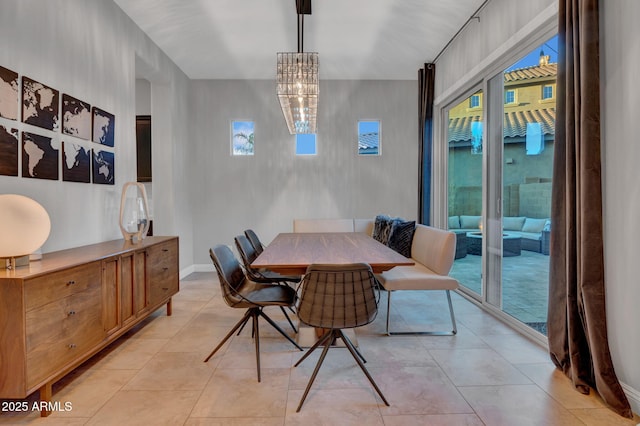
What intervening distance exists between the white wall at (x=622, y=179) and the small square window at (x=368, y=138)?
11.9 ft

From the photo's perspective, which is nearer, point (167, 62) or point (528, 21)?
point (528, 21)

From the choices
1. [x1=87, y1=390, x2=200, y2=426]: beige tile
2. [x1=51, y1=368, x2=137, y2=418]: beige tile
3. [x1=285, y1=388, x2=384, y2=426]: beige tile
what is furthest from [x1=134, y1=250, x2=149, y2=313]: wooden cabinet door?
[x1=285, y1=388, x2=384, y2=426]: beige tile

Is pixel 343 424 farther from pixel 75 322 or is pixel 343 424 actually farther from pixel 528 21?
pixel 528 21

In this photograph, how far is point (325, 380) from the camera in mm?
2174

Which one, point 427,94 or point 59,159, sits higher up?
point 427,94

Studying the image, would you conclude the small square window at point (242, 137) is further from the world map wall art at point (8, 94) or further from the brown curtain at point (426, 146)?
the world map wall art at point (8, 94)

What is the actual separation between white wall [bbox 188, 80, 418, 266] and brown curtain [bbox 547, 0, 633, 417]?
3281mm

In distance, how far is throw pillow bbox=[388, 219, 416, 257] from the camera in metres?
3.80

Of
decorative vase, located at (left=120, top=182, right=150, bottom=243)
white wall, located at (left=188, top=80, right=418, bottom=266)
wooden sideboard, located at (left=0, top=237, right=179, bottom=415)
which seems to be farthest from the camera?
white wall, located at (left=188, top=80, right=418, bottom=266)

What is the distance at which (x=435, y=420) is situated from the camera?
1778mm

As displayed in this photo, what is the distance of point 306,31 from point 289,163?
80.9 inches

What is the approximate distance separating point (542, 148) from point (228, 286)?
2.69 m

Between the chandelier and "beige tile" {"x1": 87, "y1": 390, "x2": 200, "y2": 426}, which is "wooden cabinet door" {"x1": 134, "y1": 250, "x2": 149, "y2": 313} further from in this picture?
the chandelier

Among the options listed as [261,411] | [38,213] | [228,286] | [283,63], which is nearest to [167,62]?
[283,63]
